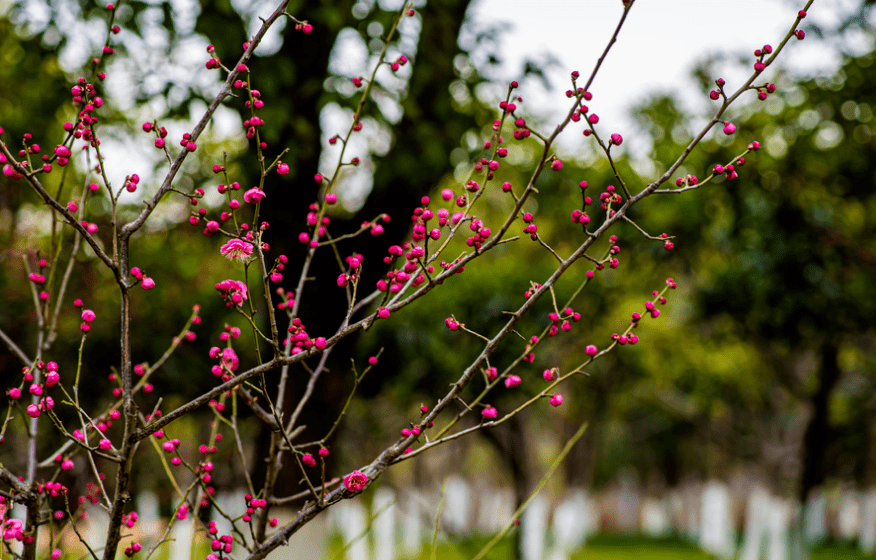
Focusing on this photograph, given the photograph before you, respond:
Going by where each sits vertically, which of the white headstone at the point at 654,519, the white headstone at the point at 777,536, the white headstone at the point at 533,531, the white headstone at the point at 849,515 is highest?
the white headstone at the point at 654,519

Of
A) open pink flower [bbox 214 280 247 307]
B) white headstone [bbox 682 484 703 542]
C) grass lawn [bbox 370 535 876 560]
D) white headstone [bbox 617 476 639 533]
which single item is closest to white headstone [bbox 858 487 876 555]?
grass lawn [bbox 370 535 876 560]

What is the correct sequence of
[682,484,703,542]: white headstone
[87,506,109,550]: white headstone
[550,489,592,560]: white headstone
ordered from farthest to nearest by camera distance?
[682,484,703,542]: white headstone < [550,489,592,560]: white headstone < [87,506,109,550]: white headstone

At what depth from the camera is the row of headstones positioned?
560cm

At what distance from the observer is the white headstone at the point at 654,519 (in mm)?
25108

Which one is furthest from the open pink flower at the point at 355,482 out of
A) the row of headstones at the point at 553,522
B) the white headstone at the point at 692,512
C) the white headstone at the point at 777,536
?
the white headstone at the point at 692,512

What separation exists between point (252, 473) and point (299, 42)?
220cm

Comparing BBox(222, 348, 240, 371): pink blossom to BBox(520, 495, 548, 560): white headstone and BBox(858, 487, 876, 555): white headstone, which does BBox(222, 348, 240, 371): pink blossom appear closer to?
BBox(520, 495, 548, 560): white headstone

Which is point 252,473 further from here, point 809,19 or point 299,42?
point 809,19

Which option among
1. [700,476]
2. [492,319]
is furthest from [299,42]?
[700,476]

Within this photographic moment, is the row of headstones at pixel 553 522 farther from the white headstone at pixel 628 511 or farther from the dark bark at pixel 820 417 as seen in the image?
the dark bark at pixel 820 417

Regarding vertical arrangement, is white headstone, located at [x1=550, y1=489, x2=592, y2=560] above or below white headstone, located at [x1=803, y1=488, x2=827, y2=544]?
below

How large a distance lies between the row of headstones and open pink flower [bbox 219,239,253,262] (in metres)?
0.57

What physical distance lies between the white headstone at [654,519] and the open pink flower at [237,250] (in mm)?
26233

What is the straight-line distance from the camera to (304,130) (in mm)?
2928
